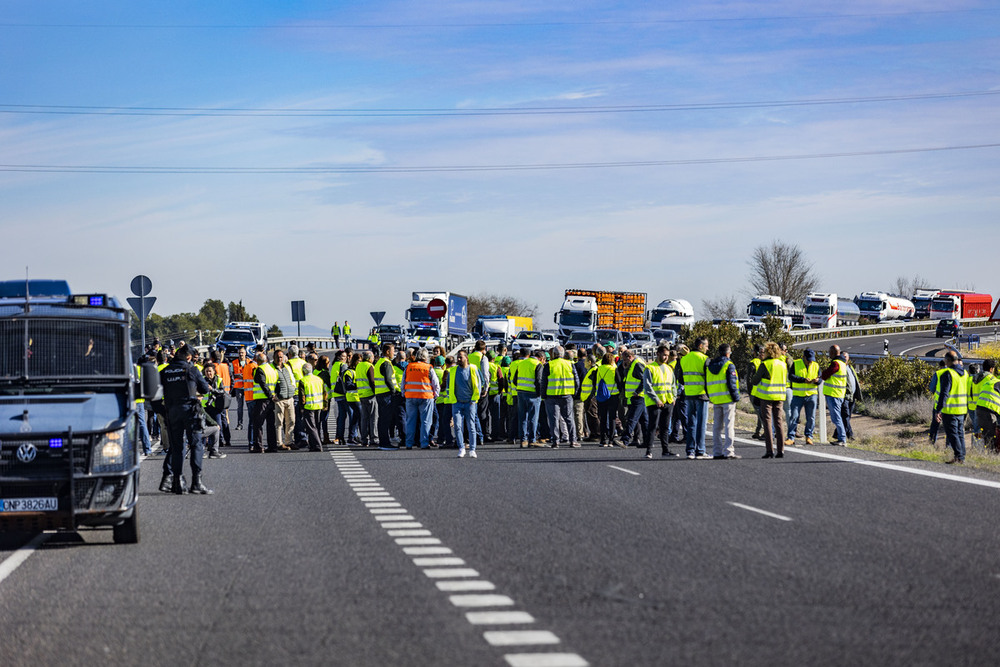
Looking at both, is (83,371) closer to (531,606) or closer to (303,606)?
(303,606)

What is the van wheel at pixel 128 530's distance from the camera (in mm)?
11117

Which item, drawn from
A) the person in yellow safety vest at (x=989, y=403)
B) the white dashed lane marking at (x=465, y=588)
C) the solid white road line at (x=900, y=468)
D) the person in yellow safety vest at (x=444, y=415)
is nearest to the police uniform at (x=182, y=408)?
the white dashed lane marking at (x=465, y=588)

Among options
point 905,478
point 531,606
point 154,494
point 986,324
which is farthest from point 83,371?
point 986,324

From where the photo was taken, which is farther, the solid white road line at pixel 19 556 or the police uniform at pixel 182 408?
the police uniform at pixel 182 408

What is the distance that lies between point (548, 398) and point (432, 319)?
38.2 meters

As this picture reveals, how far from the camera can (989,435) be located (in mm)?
21500

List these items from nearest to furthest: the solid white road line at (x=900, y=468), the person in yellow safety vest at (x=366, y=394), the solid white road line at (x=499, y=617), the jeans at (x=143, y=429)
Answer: the solid white road line at (x=499, y=617)
the solid white road line at (x=900, y=468)
the jeans at (x=143, y=429)
the person in yellow safety vest at (x=366, y=394)

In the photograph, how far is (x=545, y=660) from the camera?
6.71 m

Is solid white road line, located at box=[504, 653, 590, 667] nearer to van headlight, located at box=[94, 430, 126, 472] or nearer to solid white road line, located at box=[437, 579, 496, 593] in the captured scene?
solid white road line, located at box=[437, 579, 496, 593]

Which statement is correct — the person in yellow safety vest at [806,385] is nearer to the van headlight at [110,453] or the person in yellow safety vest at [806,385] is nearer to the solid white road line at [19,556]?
the van headlight at [110,453]

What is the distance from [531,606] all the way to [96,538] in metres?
5.46

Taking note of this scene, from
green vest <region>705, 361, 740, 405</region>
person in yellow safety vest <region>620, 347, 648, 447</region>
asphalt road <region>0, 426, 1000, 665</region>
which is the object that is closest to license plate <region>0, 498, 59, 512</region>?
asphalt road <region>0, 426, 1000, 665</region>

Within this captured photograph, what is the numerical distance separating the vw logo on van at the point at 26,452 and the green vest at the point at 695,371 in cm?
1212

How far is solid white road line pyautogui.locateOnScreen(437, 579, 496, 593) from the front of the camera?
879 cm
